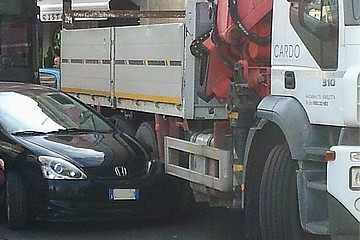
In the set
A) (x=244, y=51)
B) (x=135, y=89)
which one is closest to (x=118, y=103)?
(x=135, y=89)

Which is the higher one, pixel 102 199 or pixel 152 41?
pixel 152 41

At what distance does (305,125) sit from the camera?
766 cm

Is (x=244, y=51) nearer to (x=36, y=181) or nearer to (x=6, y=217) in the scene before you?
(x=36, y=181)

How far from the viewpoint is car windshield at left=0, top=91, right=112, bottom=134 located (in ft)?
35.5

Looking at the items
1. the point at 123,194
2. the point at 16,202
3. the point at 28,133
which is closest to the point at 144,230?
the point at 123,194

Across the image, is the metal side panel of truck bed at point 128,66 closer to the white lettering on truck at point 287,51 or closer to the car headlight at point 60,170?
the car headlight at point 60,170

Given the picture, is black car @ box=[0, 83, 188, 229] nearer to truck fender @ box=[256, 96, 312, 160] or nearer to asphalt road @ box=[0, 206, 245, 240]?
asphalt road @ box=[0, 206, 245, 240]

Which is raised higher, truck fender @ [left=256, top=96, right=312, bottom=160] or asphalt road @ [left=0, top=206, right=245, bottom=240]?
truck fender @ [left=256, top=96, right=312, bottom=160]

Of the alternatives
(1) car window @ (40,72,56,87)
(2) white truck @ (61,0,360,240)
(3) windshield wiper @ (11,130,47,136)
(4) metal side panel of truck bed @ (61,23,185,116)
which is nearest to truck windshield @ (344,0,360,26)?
(2) white truck @ (61,0,360,240)

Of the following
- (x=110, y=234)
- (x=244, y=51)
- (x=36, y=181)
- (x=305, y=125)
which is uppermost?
(x=244, y=51)

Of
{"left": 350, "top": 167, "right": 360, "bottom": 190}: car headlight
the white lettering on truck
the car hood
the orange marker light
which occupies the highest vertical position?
the white lettering on truck

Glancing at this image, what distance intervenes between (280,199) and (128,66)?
4.53 m

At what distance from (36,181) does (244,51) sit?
2.61 meters

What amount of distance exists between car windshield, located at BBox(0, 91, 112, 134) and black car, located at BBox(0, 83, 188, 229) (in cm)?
2
